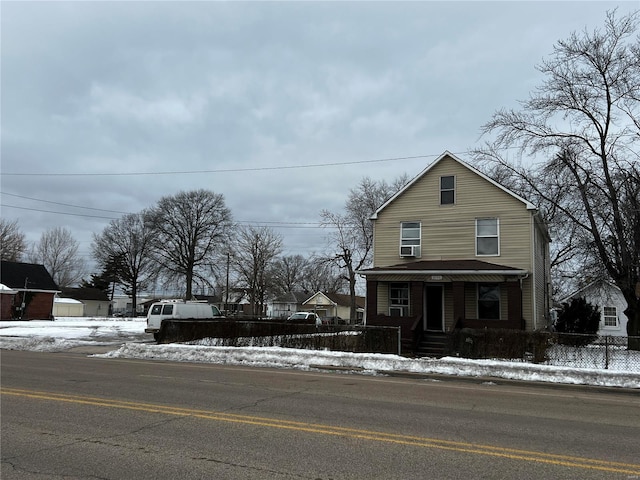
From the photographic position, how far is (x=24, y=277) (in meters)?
49.8

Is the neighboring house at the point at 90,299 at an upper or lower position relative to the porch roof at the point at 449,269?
lower

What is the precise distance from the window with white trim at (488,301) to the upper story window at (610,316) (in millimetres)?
21181

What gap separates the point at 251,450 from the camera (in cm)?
559

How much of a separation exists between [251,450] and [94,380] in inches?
267

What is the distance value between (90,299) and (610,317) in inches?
2736

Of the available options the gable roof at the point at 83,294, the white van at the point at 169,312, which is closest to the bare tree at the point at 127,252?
the gable roof at the point at 83,294

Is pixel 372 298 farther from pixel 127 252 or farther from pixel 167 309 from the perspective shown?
pixel 127 252

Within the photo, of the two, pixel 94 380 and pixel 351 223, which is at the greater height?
pixel 351 223

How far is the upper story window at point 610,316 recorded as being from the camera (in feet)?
125

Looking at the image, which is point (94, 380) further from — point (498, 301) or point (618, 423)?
point (498, 301)

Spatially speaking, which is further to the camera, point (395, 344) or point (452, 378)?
point (395, 344)

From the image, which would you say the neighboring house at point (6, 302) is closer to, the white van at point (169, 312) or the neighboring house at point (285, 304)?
the white van at point (169, 312)

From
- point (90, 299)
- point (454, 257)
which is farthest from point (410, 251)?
point (90, 299)

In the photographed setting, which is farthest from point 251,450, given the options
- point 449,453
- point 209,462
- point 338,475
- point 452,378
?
point 452,378
